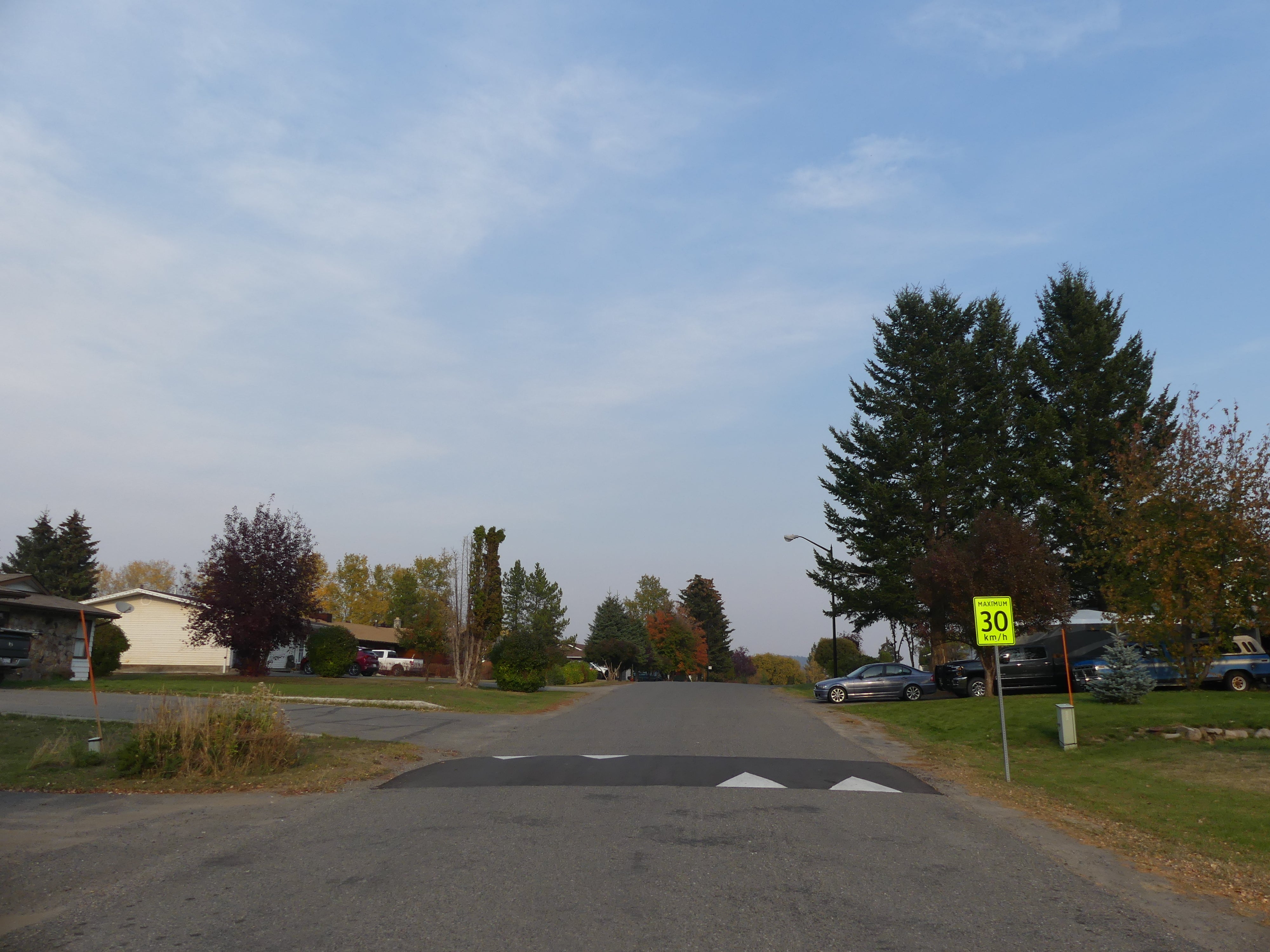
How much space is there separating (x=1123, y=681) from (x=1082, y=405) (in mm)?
27303

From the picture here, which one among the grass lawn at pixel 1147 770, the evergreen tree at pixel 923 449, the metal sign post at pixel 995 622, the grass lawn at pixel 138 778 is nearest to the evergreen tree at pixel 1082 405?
the evergreen tree at pixel 923 449

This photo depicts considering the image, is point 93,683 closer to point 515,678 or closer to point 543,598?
point 515,678

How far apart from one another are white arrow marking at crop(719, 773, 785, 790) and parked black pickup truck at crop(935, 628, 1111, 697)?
16.7 meters

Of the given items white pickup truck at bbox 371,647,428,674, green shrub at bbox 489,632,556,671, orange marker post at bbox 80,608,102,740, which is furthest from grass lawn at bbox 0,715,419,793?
white pickup truck at bbox 371,647,428,674

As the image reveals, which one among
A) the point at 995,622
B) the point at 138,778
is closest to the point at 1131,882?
the point at 995,622

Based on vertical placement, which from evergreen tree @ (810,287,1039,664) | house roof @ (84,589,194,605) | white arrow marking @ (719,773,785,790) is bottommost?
white arrow marking @ (719,773,785,790)

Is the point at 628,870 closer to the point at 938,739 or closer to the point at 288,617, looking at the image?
the point at 938,739

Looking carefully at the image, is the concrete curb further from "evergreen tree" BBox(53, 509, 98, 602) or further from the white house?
"evergreen tree" BBox(53, 509, 98, 602)

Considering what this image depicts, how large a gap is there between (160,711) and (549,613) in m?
81.8

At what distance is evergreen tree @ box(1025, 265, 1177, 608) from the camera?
41.7m

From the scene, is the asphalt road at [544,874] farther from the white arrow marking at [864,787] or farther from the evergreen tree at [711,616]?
the evergreen tree at [711,616]

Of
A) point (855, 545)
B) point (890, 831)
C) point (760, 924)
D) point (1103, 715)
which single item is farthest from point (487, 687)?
point (760, 924)

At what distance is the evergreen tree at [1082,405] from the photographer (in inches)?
1640

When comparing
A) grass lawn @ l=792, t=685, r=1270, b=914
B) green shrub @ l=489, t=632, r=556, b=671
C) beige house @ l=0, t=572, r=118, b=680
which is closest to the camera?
grass lawn @ l=792, t=685, r=1270, b=914
